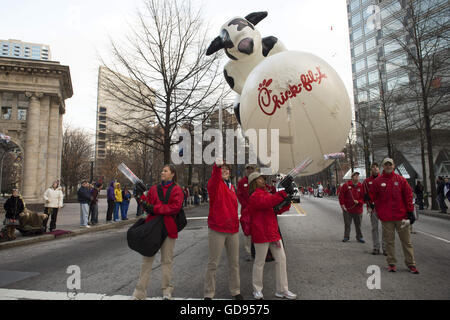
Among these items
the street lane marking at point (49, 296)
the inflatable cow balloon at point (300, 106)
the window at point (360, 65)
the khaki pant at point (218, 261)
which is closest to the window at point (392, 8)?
the window at point (360, 65)

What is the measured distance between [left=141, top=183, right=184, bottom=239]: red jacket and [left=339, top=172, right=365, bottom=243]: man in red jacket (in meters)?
5.33

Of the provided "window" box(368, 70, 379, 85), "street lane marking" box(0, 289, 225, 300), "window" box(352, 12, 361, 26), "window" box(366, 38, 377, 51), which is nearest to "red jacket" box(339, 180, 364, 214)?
"street lane marking" box(0, 289, 225, 300)

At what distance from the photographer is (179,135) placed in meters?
18.9

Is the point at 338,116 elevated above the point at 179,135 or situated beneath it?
situated beneath

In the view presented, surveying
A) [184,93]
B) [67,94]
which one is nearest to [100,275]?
[184,93]

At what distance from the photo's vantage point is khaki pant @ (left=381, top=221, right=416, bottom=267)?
4.57 m

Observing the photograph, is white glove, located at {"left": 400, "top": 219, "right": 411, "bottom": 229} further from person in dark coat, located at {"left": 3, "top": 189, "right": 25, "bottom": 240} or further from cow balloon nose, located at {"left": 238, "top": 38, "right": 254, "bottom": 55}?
person in dark coat, located at {"left": 3, "top": 189, "right": 25, "bottom": 240}

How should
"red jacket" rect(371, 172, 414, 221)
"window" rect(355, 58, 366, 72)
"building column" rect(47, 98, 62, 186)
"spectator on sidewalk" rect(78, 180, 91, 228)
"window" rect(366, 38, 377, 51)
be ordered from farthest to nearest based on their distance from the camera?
"window" rect(355, 58, 366, 72), "window" rect(366, 38, 377, 51), "building column" rect(47, 98, 62, 186), "spectator on sidewalk" rect(78, 180, 91, 228), "red jacket" rect(371, 172, 414, 221)

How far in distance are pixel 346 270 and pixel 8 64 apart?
25.4m

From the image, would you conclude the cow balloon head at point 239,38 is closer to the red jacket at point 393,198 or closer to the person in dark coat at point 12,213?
the red jacket at point 393,198

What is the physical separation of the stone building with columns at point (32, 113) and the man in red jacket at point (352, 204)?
68.1 feet

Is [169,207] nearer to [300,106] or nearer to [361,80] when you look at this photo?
[300,106]

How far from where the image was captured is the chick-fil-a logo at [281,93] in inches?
133
